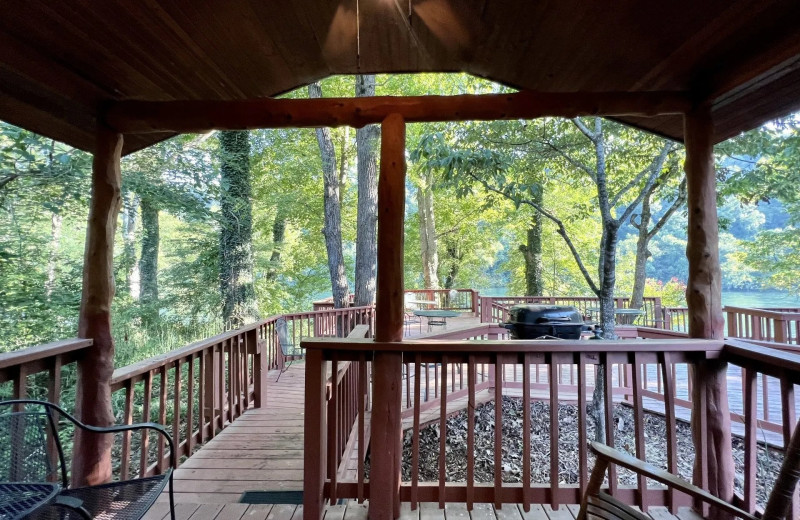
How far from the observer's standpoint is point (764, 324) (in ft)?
19.3

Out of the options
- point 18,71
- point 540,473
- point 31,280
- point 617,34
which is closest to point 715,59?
point 617,34

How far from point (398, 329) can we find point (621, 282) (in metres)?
14.7

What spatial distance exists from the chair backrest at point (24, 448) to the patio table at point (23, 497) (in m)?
0.07

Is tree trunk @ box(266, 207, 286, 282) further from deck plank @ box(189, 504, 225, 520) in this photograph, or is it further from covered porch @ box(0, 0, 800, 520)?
deck plank @ box(189, 504, 225, 520)

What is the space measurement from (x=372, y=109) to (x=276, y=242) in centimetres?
1040

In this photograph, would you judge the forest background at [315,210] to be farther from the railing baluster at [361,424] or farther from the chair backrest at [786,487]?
the railing baluster at [361,424]

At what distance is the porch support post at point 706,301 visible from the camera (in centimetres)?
188

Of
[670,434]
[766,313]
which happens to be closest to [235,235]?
[670,434]

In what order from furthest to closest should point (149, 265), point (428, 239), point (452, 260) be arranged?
1. point (452, 260)
2. point (428, 239)
3. point (149, 265)

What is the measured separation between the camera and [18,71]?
1763mm

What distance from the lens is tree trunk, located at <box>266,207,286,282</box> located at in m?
11.4

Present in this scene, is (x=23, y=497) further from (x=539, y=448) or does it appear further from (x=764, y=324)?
(x=764, y=324)

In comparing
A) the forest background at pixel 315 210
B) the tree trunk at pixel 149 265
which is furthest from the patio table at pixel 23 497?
the tree trunk at pixel 149 265

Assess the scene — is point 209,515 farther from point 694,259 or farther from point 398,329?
point 694,259
